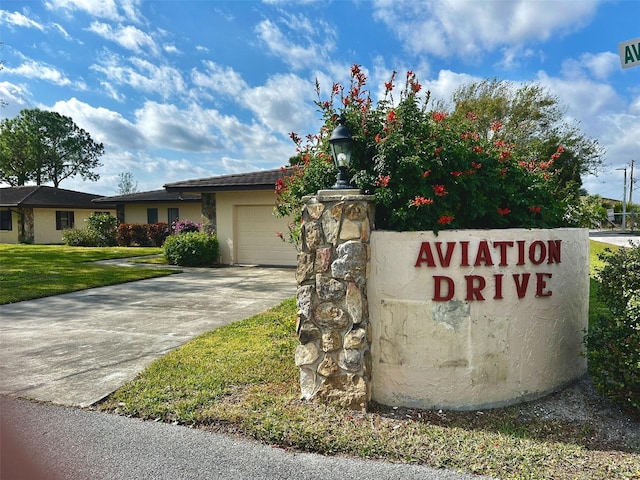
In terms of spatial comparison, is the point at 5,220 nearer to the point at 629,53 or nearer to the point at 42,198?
the point at 42,198

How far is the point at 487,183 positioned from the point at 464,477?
8.44ft

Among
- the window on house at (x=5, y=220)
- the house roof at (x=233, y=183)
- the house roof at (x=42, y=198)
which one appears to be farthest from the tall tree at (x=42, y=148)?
the house roof at (x=233, y=183)

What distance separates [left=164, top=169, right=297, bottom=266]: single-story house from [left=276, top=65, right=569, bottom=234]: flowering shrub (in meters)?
9.08

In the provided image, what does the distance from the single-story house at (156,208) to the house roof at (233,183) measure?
695 centimetres

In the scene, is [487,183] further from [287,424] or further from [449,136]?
[287,424]

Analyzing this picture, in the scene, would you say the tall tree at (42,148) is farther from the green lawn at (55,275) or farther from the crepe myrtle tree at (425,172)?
the crepe myrtle tree at (425,172)

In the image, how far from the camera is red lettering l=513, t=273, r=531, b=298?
367 cm

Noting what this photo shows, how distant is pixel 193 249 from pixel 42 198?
2021 cm

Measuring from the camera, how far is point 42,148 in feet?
137

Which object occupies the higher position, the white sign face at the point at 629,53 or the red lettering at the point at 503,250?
the white sign face at the point at 629,53

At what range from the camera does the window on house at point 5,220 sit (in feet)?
91.9

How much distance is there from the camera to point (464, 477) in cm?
267

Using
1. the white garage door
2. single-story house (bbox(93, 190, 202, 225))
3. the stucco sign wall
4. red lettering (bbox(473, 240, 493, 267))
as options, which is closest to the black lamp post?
the stucco sign wall

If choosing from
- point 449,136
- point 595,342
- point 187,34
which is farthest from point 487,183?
point 187,34
